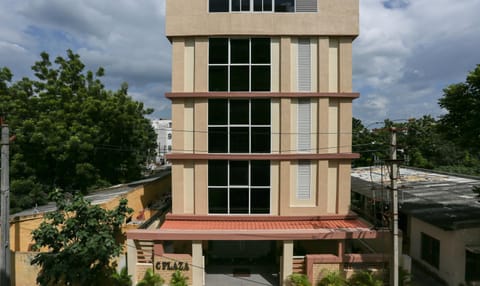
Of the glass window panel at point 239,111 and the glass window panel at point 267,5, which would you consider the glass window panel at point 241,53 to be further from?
the glass window panel at point 239,111

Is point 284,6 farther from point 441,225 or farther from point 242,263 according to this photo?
point 242,263

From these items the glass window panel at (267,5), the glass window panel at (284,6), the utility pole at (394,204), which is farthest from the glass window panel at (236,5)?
the utility pole at (394,204)

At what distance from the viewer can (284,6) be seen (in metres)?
15.1

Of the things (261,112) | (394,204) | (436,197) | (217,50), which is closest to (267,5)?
(217,50)

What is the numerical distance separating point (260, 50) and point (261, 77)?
4.44 ft

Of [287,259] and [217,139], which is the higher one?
[217,139]

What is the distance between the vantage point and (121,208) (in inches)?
472

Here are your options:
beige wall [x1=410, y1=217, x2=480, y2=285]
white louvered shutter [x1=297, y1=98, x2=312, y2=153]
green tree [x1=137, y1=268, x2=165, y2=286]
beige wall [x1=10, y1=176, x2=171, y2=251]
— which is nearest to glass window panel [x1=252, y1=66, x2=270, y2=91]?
white louvered shutter [x1=297, y1=98, x2=312, y2=153]

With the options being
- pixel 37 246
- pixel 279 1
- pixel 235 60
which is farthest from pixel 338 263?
pixel 279 1

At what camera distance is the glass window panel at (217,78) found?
596 inches

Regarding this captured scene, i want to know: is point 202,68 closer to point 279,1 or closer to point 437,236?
point 279,1

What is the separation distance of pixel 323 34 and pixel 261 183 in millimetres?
7933

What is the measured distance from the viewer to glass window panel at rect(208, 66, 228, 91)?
1514cm

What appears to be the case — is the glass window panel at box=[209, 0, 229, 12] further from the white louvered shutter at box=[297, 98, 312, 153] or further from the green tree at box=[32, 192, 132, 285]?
the green tree at box=[32, 192, 132, 285]
